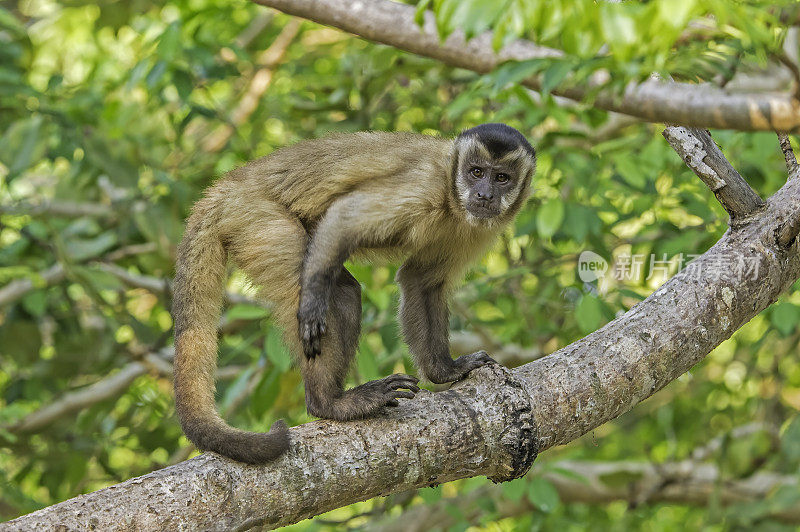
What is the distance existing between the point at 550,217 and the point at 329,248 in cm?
168

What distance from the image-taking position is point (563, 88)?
458cm

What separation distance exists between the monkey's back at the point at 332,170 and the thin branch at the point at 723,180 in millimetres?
1212

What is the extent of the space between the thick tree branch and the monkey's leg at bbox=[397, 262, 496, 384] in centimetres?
120

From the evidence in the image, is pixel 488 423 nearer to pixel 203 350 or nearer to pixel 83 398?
pixel 203 350

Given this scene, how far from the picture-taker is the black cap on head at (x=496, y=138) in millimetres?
4508

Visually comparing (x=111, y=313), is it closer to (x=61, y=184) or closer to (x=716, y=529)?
(x=61, y=184)

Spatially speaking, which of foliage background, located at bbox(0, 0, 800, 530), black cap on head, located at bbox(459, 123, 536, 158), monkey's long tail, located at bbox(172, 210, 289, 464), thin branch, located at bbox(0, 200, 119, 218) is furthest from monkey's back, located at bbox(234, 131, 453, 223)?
thin branch, located at bbox(0, 200, 119, 218)

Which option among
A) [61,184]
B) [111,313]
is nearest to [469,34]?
[111,313]

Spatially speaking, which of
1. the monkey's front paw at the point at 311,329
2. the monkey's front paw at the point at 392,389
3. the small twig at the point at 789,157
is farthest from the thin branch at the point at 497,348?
the small twig at the point at 789,157

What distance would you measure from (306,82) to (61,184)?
220 centimetres

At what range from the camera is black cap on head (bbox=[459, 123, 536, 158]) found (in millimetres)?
4508

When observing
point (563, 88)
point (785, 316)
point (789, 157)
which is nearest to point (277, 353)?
point (563, 88)

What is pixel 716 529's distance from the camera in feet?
24.2

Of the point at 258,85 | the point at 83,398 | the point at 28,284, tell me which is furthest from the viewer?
the point at 258,85
